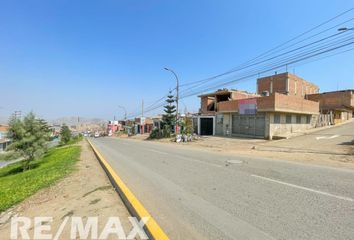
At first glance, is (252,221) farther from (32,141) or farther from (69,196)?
(32,141)

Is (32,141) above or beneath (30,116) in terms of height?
beneath

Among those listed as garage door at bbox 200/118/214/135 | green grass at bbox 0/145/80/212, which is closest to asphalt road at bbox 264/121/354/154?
garage door at bbox 200/118/214/135

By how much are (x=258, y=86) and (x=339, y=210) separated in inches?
1943

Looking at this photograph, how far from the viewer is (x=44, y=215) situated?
552cm

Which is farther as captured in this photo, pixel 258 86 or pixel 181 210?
pixel 258 86

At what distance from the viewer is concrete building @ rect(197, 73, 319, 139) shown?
88.2ft

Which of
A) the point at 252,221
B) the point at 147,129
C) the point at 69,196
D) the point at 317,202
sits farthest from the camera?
the point at 147,129

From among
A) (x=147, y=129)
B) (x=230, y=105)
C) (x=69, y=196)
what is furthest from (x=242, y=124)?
(x=147, y=129)

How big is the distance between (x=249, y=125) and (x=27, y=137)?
25.6 m

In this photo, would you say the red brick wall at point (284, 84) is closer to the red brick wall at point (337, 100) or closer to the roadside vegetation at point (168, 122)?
the red brick wall at point (337, 100)

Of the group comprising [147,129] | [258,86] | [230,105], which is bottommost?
[147,129]

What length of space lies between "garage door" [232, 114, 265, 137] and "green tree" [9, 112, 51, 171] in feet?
78.6

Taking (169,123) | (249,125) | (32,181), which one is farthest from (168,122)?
(32,181)

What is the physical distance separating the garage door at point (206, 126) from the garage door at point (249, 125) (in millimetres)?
5789
